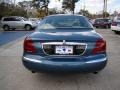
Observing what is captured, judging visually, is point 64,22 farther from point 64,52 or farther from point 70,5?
point 70,5

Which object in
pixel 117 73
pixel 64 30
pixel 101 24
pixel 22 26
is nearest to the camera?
pixel 64 30

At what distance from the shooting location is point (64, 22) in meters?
6.80

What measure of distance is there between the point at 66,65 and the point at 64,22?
1916mm

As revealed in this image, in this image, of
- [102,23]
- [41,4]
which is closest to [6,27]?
[102,23]

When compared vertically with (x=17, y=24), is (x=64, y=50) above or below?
above

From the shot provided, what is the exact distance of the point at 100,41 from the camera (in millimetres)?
5480

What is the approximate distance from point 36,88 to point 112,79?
1.86 metres

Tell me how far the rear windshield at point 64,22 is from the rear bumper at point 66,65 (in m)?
1.41

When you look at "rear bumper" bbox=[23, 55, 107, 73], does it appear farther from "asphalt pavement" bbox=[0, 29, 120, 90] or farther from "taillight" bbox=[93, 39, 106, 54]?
"asphalt pavement" bbox=[0, 29, 120, 90]

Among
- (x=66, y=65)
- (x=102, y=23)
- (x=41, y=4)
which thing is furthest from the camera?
(x=41, y=4)

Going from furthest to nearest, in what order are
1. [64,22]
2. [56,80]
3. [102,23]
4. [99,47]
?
[102,23] < [64,22] < [56,80] < [99,47]

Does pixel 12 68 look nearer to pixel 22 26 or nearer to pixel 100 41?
pixel 100 41

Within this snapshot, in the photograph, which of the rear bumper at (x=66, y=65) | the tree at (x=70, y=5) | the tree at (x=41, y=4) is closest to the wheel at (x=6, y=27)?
the rear bumper at (x=66, y=65)

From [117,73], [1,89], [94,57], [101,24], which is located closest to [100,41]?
[94,57]
